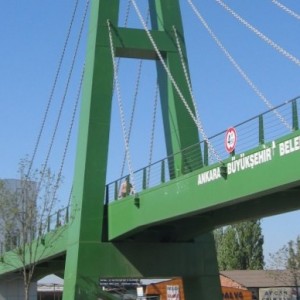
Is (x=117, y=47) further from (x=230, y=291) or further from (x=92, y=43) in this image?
(x=230, y=291)

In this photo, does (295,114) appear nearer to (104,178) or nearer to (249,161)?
(249,161)

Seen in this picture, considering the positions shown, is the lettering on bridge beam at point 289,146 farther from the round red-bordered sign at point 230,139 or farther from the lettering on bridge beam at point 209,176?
the lettering on bridge beam at point 209,176

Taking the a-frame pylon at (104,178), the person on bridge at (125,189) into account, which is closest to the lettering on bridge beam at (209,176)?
the person on bridge at (125,189)

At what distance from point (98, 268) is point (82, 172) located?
388 cm

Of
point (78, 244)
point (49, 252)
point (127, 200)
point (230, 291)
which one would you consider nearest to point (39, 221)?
point (49, 252)

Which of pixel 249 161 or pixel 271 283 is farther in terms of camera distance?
pixel 271 283

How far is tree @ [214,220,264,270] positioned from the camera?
91250 mm

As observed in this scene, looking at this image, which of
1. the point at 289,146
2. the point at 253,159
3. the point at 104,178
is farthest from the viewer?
the point at 104,178

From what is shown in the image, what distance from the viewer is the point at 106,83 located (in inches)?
1267

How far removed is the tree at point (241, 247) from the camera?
9125 centimetres

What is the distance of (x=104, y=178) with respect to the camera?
3155 centimetres

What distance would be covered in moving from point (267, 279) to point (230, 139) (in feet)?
158

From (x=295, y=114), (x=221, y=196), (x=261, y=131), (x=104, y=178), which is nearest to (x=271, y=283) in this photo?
(x=104, y=178)

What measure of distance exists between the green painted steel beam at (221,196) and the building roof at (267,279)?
3592 cm
